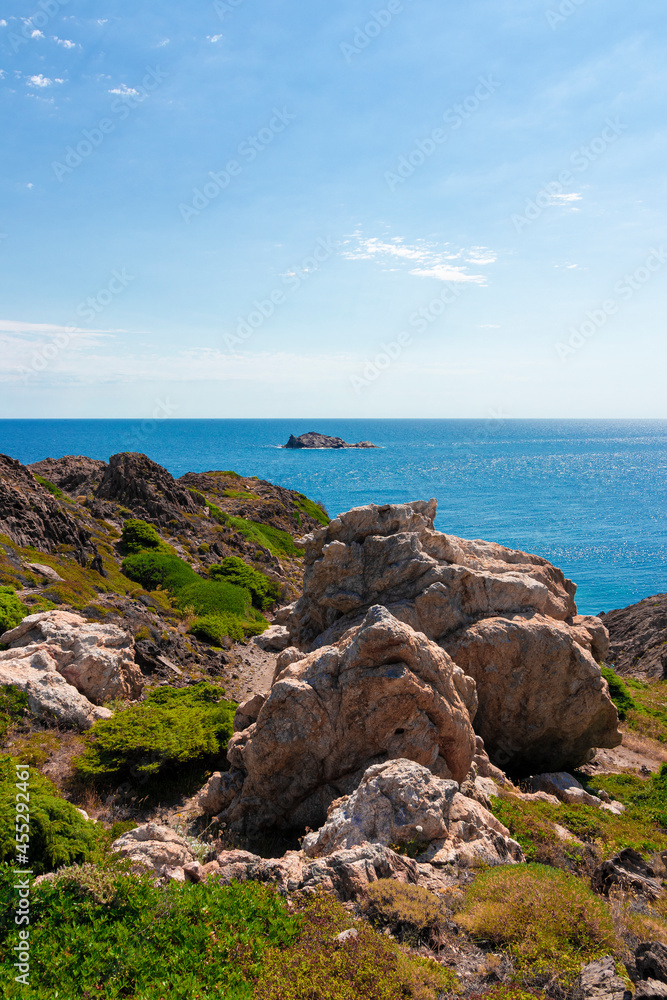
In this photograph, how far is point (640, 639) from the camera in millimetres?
45219

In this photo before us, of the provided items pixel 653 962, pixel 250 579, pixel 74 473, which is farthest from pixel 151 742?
pixel 74 473

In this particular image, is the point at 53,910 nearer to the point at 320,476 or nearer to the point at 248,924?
the point at 248,924

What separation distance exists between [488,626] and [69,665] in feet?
49.5

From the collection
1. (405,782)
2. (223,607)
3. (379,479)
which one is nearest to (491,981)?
(405,782)

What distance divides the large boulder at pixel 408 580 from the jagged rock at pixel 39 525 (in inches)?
804

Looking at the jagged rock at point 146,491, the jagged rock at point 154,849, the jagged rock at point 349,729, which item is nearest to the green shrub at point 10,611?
the jagged rock at point 349,729

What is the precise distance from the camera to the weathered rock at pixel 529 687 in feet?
64.2

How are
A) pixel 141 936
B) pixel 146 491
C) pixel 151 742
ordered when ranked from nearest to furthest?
pixel 141 936 → pixel 151 742 → pixel 146 491

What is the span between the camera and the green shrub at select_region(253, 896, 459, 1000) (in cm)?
727

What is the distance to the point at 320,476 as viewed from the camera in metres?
164

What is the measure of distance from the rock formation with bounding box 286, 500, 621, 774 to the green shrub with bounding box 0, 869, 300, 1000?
1156 centimetres

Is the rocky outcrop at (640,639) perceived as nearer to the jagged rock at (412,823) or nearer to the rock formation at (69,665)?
the jagged rock at (412,823)

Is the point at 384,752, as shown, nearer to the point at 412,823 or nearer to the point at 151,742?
the point at 412,823

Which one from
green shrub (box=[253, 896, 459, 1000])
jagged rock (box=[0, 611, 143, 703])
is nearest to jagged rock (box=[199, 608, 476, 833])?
green shrub (box=[253, 896, 459, 1000])
